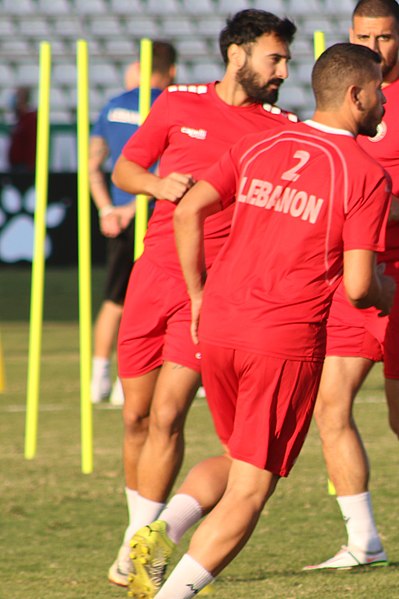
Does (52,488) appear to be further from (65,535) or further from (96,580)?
(96,580)

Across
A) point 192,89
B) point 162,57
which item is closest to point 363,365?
point 192,89

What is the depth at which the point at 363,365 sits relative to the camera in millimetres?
5250

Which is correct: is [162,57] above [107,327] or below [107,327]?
above

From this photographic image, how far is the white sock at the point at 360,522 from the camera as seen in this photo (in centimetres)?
512

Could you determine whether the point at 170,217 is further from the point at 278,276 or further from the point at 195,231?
the point at 278,276

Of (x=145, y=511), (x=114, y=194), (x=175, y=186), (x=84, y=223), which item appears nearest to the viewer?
(x=175, y=186)

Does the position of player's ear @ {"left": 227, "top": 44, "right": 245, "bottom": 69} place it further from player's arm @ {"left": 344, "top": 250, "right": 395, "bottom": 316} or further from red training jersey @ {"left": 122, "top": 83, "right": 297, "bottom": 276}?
player's arm @ {"left": 344, "top": 250, "right": 395, "bottom": 316}

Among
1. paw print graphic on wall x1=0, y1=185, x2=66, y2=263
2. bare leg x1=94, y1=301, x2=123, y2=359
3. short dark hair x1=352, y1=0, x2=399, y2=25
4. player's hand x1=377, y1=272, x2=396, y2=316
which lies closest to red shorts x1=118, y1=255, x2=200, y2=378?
player's hand x1=377, y1=272, x2=396, y2=316

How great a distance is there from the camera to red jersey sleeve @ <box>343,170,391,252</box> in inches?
144

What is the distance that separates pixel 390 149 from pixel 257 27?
88 centimetres

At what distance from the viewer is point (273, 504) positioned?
6379 mm

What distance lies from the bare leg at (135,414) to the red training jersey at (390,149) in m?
1.04

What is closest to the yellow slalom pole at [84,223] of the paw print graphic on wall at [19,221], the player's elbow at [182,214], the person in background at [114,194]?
the person in background at [114,194]

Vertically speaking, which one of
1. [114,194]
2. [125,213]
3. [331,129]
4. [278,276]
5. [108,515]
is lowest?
[108,515]
